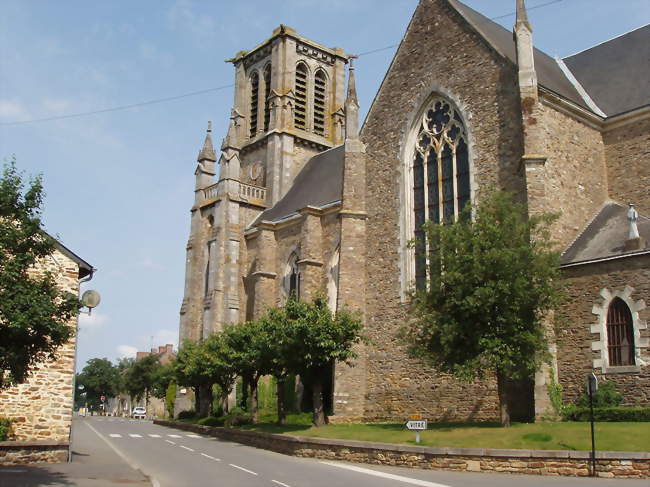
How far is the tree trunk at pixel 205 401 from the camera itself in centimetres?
4041

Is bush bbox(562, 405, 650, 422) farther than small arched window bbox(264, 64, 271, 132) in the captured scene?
No

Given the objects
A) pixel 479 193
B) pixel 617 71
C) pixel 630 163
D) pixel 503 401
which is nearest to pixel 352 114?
pixel 479 193

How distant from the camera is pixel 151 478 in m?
15.4

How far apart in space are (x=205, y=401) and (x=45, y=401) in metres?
24.1

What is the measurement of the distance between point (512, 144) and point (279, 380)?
12902 mm

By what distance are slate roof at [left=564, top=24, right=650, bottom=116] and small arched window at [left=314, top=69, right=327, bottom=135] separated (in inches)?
901

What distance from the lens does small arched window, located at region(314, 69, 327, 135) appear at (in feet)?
175

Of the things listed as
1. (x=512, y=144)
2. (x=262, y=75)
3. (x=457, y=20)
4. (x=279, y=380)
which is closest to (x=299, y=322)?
(x=279, y=380)

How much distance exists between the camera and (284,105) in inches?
1982

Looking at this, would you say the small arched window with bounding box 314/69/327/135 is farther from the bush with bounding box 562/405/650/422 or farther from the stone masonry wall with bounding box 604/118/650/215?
the bush with bounding box 562/405/650/422

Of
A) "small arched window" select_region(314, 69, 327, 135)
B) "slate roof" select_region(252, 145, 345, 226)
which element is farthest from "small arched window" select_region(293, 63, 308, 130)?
"slate roof" select_region(252, 145, 345, 226)

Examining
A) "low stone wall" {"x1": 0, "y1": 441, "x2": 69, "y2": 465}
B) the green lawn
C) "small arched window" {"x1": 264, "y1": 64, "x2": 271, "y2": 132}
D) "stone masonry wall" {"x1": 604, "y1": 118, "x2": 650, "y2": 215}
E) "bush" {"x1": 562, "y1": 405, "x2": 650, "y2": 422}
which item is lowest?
"low stone wall" {"x1": 0, "y1": 441, "x2": 69, "y2": 465}

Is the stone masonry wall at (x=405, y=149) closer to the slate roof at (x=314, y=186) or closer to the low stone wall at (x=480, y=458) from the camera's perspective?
the low stone wall at (x=480, y=458)

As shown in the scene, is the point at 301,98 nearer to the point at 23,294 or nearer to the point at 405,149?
the point at 405,149
